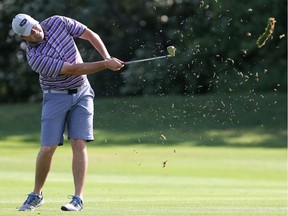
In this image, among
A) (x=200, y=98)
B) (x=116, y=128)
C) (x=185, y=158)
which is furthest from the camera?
(x=200, y=98)

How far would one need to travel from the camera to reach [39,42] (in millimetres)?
9641

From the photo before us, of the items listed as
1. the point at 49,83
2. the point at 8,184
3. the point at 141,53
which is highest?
the point at 141,53

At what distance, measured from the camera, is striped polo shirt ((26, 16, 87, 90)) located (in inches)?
375

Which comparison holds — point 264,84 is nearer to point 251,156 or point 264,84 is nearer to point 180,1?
point 180,1

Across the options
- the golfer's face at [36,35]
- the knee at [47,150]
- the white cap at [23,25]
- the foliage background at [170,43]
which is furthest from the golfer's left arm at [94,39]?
the foliage background at [170,43]

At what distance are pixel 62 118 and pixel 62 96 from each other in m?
0.20

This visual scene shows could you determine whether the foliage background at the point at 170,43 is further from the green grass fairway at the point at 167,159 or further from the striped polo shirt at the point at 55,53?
the striped polo shirt at the point at 55,53

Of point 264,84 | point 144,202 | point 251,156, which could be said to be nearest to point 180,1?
point 264,84

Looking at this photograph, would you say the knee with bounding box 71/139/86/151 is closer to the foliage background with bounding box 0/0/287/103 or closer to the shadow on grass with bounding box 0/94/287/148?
the shadow on grass with bounding box 0/94/287/148

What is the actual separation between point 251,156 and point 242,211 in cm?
1340

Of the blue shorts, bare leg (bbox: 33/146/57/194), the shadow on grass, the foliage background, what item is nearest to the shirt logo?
the blue shorts

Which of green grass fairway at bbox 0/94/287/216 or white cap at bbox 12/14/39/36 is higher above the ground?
white cap at bbox 12/14/39/36

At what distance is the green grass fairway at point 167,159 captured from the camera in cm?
1036

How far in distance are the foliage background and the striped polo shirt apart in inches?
792
